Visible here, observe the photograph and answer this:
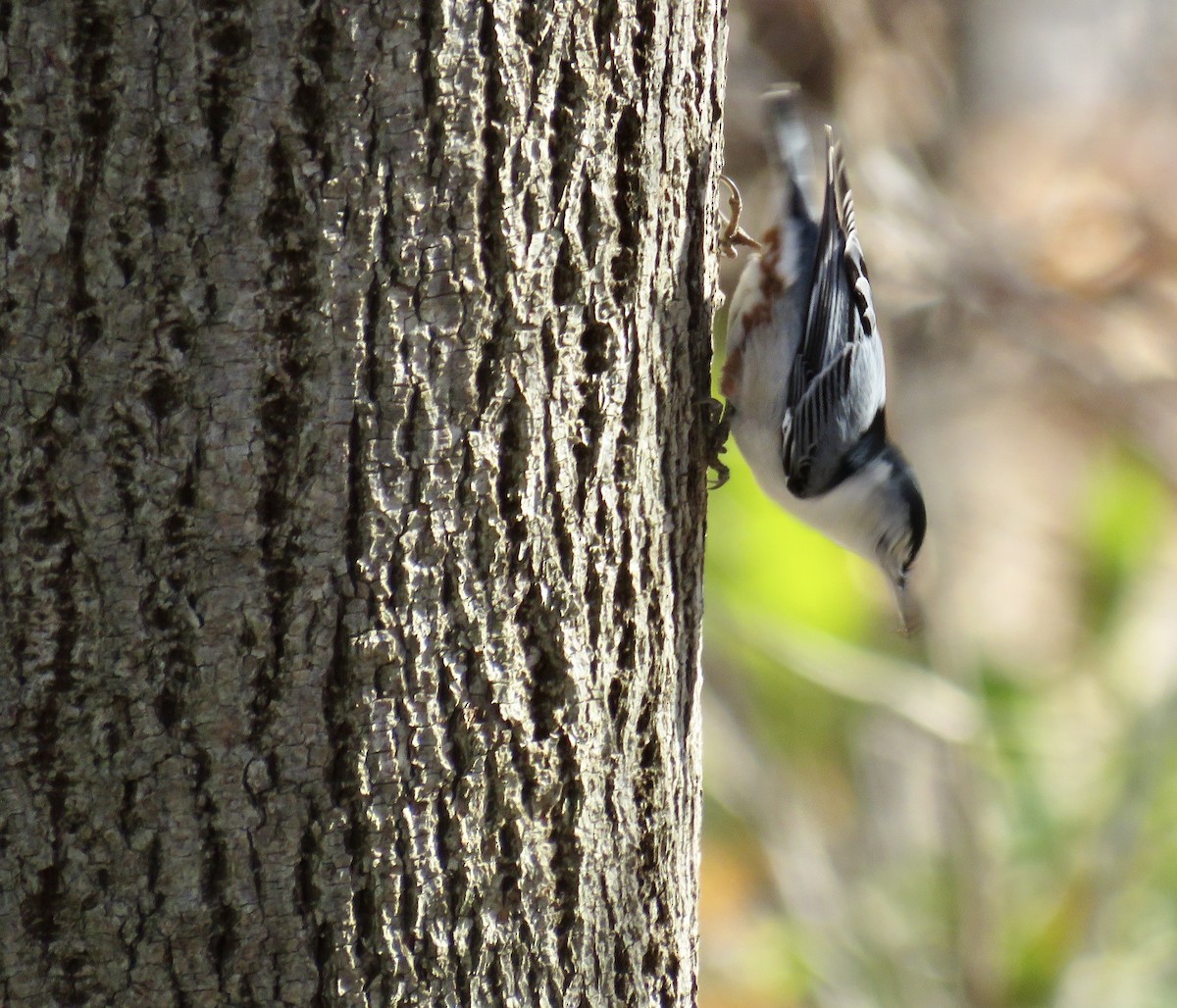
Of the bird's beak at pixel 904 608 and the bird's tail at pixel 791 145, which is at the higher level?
the bird's tail at pixel 791 145

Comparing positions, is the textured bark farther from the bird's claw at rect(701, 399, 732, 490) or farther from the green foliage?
the green foliage

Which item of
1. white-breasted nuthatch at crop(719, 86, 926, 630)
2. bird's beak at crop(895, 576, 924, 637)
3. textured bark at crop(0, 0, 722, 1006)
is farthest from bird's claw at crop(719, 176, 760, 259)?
textured bark at crop(0, 0, 722, 1006)

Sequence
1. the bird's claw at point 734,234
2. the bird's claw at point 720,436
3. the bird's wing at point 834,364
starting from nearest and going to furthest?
the bird's claw at point 720,436
the bird's wing at point 834,364
the bird's claw at point 734,234

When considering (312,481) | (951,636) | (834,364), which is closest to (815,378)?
(834,364)

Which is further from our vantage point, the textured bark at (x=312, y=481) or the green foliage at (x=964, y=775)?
the green foliage at (x=964, y=775)

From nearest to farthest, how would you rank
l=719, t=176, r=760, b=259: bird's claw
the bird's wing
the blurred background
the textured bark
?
1. the textured bark
2. the bird's wing
3. l=719, t=176, r=760, b=259: bird's claw
4. the blurred background

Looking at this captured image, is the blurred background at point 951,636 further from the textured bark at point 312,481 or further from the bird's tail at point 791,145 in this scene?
the textured bark at point 312,481

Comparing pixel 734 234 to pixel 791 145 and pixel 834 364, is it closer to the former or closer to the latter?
pixel 791 145

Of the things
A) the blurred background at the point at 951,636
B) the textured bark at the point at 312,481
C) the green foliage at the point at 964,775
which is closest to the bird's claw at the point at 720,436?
the textured bark at the point at 312,481
